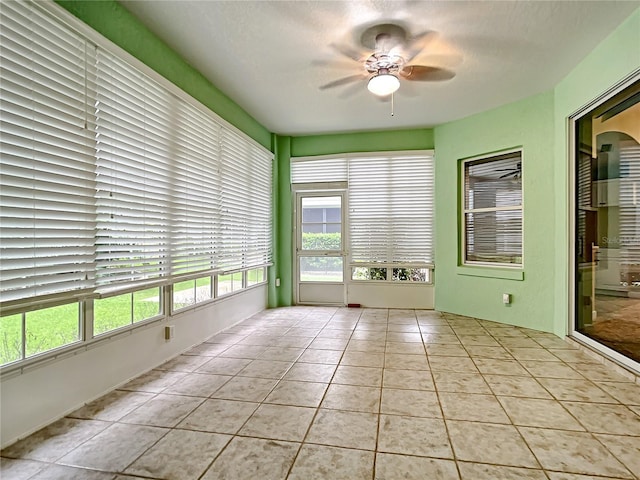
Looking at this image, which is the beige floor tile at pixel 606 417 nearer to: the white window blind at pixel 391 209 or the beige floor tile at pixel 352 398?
the beige floor tile at pixel 352 398

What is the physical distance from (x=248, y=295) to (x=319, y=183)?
2.09 m

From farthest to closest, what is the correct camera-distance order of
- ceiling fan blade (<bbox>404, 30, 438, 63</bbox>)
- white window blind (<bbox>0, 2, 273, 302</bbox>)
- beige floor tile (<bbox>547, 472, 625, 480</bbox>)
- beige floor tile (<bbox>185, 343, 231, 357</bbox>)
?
1. beige floor tile (<bbox>185, 343, 231, 357</bbox>)
2. ceiling fan blade (<bbox>404, 30, 438, 63</bbox>)
3. white window blind (<bbox>0, 2, 273, 302</bbox>)
4. beige floor tile (<bbox>547, 472, 625, 480</bbox>)

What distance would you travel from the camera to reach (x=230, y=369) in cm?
272

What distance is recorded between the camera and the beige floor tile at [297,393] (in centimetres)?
218

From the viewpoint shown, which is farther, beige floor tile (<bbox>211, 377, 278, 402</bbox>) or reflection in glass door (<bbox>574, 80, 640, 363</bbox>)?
reflection in glass door (<bbox>574, 80, 640, 363</bbox>)

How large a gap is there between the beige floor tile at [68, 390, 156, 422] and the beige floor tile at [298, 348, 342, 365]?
4.15 feet

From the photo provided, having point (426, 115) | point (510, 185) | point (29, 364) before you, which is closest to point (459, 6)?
point (426, 115)

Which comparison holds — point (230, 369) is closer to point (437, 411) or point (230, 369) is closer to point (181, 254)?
point (181, 254)

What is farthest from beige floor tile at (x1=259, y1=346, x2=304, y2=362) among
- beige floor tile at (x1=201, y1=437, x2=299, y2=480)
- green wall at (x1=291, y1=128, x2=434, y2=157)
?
green wall at (x1=291, y1=128, x2=434, y2=157)

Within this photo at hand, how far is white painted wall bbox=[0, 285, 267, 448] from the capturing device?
174 centimetres

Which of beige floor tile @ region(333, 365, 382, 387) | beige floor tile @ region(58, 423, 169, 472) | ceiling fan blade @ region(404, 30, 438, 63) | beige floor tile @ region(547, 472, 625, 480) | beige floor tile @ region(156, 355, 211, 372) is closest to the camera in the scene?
beige floor tile @ region(547, 472, 625, 480)

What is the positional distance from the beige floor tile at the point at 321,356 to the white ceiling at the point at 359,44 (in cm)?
274

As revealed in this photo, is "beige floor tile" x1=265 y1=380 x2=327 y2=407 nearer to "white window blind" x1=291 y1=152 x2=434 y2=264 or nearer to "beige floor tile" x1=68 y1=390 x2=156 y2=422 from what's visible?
"beige floor tile" x1=68 y1=390 x2=156 y2=422

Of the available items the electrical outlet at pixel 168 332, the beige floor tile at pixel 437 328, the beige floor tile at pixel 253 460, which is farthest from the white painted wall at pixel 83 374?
the beige floor tile at pixel 437 328
